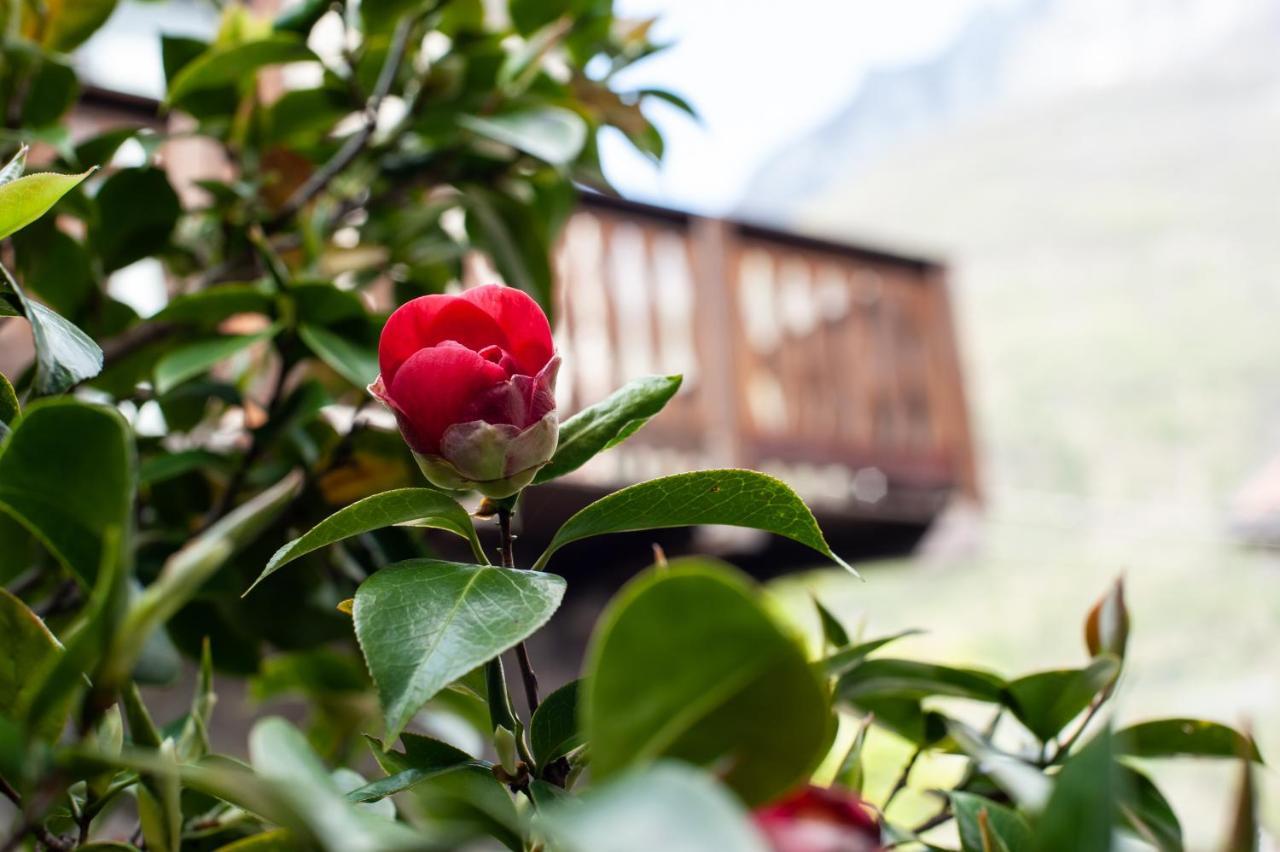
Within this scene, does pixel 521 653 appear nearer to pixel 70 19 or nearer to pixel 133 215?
pixel 133 215

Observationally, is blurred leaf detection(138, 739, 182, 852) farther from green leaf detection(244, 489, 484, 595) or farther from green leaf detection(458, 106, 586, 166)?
green leaf detection(458, 106, 586, 166)

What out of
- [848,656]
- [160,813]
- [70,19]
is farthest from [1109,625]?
[70,19]

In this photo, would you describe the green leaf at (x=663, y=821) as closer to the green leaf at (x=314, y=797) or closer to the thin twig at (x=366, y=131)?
the green leaf at (x=314, y=797)

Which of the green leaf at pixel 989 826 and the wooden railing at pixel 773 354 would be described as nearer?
the green leaf at pixel 989 826

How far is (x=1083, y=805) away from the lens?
0.21 meters

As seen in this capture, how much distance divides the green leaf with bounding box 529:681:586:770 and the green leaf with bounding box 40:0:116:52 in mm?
729

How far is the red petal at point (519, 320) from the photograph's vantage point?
14.1 inches

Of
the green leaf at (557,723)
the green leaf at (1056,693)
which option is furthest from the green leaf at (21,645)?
the green leaf at (1056,693)

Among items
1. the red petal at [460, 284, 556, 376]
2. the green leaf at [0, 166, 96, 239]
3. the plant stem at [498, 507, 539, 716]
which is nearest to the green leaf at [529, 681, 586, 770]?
the plant stem at [498, 507, 539, 716]

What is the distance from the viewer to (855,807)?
0.77 feet

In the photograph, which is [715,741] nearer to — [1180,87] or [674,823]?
[674,823]

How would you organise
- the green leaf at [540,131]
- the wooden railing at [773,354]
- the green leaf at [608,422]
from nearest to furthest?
the green leaf at [608,422] < the green leaf at [540,131] < the wooden railing at [773,354]

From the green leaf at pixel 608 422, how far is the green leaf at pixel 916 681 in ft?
0.49

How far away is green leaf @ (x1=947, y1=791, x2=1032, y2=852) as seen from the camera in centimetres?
33
